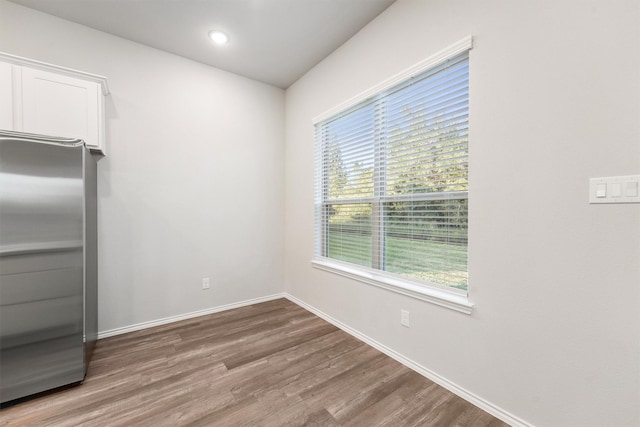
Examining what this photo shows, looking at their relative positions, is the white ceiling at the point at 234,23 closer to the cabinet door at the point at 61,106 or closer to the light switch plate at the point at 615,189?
the cabinet door at the point at 61,106

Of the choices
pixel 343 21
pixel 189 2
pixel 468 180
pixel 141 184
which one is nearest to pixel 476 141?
pixel 468 180

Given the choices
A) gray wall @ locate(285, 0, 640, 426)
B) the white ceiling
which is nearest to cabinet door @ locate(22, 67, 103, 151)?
the white ceiling

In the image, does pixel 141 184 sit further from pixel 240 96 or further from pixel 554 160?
pixel 554 160

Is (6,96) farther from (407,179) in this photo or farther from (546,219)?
(546,219)

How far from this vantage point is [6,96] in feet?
6.16

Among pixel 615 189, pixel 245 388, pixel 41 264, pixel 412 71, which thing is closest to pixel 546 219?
pixel 615 189

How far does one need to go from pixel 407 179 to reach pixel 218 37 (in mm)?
2310

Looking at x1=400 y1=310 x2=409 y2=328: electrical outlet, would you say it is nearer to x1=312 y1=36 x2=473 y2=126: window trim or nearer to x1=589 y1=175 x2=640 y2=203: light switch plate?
x1=589 y1=175 x2=640 y2=203: light switch plate

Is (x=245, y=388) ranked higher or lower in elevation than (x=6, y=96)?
lower

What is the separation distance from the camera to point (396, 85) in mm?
2211

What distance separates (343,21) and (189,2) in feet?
4.34

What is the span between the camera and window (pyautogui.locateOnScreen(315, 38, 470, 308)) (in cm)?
184

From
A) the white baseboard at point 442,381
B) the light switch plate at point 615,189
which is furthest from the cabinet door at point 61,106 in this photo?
the light switch plate at point 615,189

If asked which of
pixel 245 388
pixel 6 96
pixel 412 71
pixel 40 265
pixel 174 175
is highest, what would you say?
pixel 412 71
